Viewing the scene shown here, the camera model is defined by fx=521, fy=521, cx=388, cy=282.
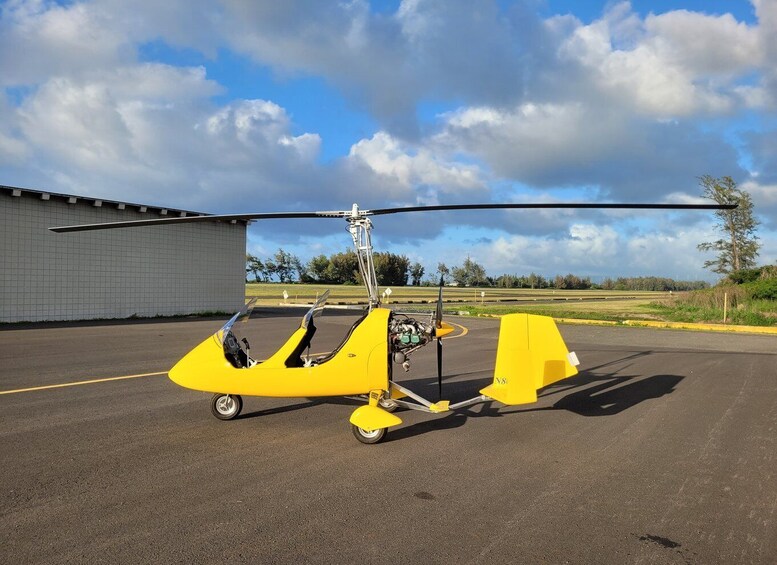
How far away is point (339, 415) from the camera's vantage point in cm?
654

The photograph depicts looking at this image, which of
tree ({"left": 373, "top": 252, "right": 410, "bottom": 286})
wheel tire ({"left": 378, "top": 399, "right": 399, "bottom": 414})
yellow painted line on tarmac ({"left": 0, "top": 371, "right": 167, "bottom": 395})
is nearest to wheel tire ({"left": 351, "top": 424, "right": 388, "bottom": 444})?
wheel tire ({"left": 378, "top": 399, "right": 399, "bottom": 414})

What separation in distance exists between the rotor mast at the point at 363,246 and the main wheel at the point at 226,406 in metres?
2.15

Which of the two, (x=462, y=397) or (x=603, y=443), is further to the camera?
(x=462, y=397)

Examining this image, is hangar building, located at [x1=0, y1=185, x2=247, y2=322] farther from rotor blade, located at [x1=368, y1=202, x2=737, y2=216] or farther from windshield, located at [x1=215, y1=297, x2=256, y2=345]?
rotor blade, located at [x1=368, y1=202, x2=737, y2=216]

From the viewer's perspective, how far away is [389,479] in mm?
4418

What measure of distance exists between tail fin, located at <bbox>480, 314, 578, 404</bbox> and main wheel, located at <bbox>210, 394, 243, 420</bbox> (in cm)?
291

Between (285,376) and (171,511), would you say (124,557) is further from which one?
(285,376)

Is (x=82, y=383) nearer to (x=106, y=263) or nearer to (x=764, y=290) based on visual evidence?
(x=106, y=263)

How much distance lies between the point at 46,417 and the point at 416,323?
4.42 metres

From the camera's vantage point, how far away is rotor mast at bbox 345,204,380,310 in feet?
18.3

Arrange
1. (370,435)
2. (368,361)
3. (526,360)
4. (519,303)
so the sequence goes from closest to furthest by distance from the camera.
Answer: (370,435) < (368,361) < (526,360) < (519,303)

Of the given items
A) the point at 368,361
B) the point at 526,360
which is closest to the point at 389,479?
the point at 368,361

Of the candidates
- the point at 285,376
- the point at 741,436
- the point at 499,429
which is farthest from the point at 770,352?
the point at 285,376

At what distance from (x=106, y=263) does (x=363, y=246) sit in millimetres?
20218
